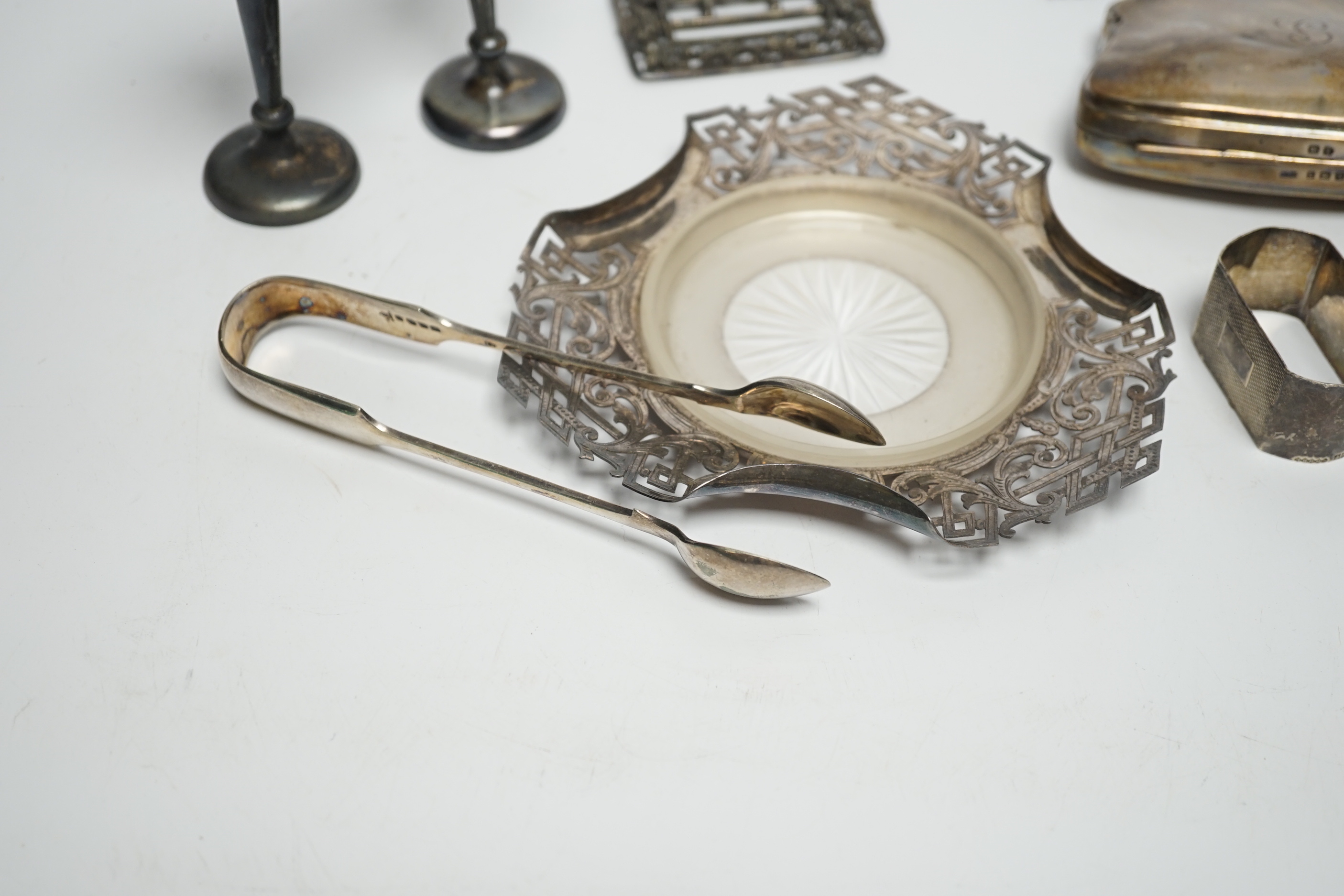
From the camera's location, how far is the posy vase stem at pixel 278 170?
1.35m

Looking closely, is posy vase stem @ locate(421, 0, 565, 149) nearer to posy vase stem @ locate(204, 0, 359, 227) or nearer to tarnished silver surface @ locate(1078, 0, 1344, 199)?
posy vase stem @ locate(204, 0, 359, 227)

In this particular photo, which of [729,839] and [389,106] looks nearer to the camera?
[729,839]

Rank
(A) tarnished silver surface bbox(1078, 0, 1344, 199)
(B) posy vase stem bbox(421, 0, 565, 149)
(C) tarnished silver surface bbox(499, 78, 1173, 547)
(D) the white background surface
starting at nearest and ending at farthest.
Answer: (D) the white background surface
(C) tarnished silver surface bbox(499, 78, 1173, 547)
(A) tarnished silver surface bbox(1078, 0, 1344, 199)
(B) posy vase stem bbox(421, 0, 565, 149)

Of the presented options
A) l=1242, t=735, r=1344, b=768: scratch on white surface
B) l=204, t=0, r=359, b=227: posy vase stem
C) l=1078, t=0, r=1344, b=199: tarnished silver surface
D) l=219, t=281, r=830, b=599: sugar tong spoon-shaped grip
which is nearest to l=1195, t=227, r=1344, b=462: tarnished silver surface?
l=1078, t=0, r=1344, b=199: tarnished silver surface

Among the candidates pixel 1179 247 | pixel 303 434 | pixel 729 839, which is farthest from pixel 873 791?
pixel 1179 247

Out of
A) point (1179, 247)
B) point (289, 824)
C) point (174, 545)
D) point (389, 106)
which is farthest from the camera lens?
point (389, 106)

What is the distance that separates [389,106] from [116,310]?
396 millimetres

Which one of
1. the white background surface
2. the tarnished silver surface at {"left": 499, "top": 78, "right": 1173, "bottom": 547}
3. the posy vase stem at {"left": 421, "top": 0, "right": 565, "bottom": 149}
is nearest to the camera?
the white background surface

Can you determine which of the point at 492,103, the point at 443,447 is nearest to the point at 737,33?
the point at 492,103

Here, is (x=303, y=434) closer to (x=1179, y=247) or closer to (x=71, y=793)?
(x=71, y=793)

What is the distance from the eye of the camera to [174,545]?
112 cm

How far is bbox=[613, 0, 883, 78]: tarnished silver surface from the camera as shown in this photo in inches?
60.2

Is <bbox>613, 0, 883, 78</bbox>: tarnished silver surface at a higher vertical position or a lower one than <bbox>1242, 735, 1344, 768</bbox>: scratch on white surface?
higher

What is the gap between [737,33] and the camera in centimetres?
158
